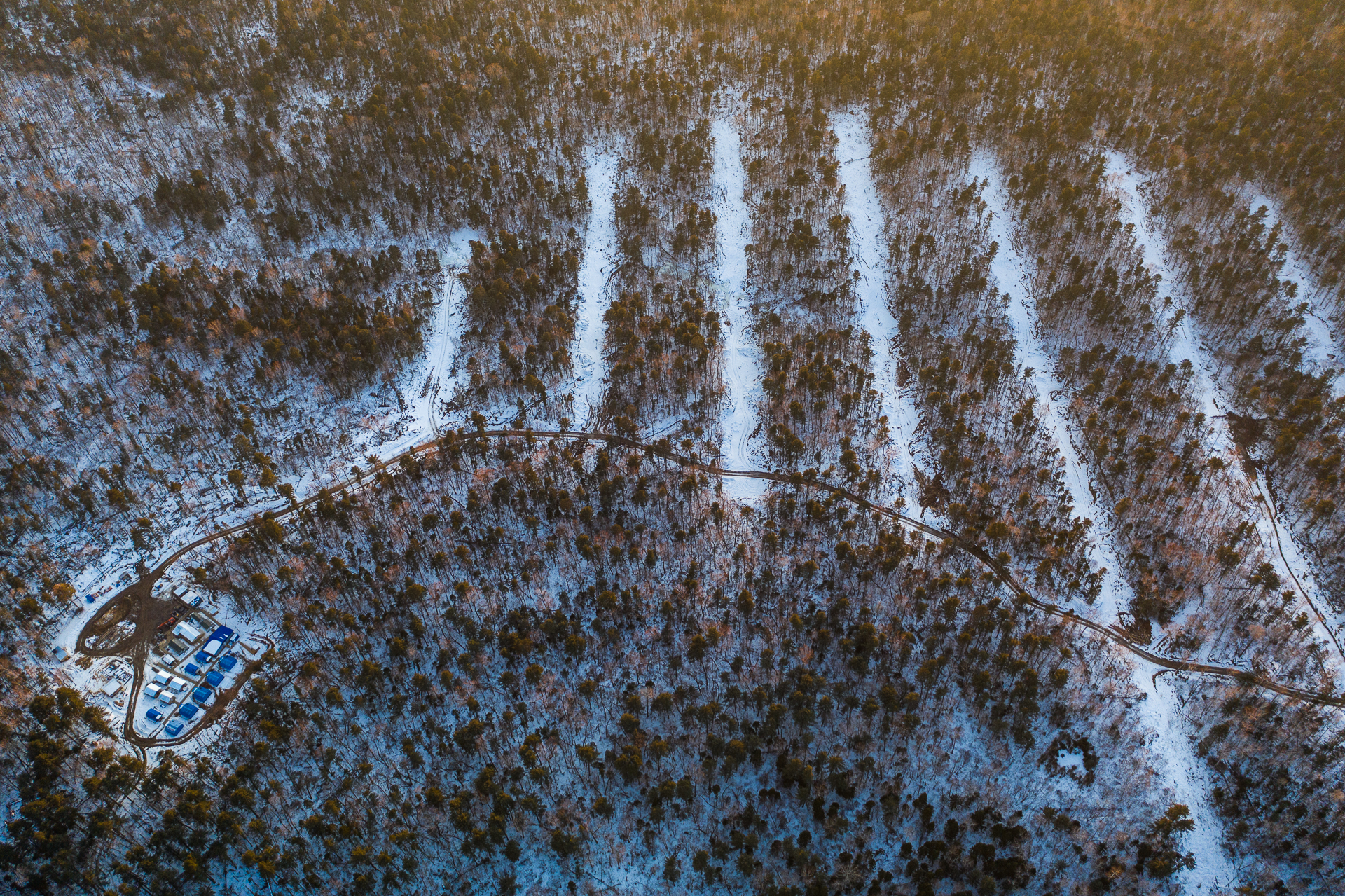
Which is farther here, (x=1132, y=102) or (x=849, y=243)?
(x=1132, y=102)

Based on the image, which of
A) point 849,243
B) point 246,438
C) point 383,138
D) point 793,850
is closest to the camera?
point 793,850

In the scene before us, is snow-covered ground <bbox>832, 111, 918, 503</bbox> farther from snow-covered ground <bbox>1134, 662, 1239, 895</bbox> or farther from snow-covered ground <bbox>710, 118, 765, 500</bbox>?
snow-covered ground <bbox>1134, 662, 1239, 895</bbox>

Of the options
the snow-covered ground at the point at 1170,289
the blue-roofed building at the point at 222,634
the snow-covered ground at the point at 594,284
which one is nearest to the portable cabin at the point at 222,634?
the blue-roofed building at the point at 222,634

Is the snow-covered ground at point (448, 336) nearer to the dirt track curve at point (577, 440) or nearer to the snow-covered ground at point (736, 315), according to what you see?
the dirt track curve at point (577, 440)

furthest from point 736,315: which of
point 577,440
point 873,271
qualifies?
point 577,440

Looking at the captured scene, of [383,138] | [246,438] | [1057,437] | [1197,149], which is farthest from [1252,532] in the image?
[383,138]

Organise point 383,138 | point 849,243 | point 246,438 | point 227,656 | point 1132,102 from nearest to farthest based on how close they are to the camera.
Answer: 1. point 227,656
2. point 246,438
3. point 849,243
4. point 383,138
5. point 1132,102

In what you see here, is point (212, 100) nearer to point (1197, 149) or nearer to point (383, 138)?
point (383, 138)

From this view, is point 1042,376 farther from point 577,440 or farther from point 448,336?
point 448,336
